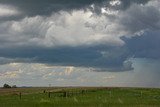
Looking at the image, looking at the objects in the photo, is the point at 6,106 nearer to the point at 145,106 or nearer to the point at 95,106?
the point at 95,106

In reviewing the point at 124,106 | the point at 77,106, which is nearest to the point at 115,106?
the point at 124,106

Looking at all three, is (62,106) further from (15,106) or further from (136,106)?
(136,106)

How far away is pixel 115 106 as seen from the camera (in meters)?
54.0

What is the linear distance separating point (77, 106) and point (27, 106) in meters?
6.06

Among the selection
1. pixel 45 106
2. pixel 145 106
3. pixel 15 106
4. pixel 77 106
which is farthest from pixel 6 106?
pixel 145 106

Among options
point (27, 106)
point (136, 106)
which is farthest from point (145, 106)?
point (27, 106)

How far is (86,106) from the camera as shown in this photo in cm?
5419

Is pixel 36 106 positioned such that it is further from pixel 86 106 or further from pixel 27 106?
pixel 86 106

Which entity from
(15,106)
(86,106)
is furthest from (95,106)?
(15,106)

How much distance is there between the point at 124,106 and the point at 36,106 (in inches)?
424

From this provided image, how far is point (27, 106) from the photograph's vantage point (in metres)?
54.0

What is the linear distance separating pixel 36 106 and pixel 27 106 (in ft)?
4.50

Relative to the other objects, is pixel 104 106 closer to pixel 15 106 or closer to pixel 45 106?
pixel 45 106

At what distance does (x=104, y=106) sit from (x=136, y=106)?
411 centimetres
